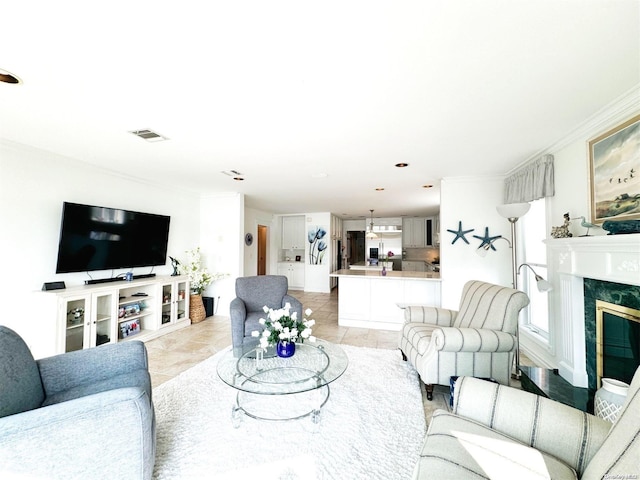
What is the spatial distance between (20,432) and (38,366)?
74cm

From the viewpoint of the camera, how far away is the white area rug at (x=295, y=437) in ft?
4.92

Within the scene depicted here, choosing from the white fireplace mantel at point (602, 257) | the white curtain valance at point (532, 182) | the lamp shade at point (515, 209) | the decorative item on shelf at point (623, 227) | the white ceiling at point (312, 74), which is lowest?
the white fireplace mantel at point (602, 257)

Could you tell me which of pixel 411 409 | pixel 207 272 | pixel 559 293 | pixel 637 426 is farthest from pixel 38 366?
pixel 559 293

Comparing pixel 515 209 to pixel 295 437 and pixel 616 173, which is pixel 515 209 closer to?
pixel 616 173

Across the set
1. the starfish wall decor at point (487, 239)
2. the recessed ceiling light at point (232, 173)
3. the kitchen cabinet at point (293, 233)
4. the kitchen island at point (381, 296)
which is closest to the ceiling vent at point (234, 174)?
the recessed ceiling light at point (232, 173)

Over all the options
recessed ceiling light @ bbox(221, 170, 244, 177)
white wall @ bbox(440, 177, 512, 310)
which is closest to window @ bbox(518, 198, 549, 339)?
white wall @ bbox(440, 177, 512, 310)

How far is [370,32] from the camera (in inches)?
49.7

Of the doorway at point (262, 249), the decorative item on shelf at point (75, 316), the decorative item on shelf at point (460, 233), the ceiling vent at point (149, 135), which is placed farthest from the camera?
the doorway at point (262, 249)

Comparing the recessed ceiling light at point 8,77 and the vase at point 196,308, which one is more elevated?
the recessed ceiling light at point 8,77

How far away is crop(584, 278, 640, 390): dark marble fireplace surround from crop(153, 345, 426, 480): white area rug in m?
1.47

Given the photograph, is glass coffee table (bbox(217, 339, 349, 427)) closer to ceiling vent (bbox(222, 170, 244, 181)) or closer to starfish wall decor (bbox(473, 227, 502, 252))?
ceiling vent (bbox(222, 170, 244, 181))

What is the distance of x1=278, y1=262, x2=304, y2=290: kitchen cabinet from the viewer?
805 centimetres

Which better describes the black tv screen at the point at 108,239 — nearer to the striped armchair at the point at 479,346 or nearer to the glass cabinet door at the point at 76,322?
the glass cabinet door at the point at 76,322

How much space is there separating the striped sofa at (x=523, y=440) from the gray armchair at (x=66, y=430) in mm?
1227
